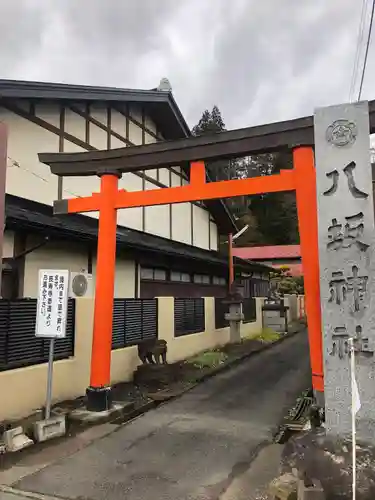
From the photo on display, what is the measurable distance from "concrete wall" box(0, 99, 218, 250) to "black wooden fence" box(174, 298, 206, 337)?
A: 9.11ft

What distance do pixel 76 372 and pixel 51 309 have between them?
2.29 meters

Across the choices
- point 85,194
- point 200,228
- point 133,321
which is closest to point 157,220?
point 85,194

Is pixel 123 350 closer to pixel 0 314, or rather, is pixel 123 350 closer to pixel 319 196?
pixel 0 314

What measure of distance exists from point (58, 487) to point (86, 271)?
636 centimetres

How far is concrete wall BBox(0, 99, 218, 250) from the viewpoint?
9.80 metres

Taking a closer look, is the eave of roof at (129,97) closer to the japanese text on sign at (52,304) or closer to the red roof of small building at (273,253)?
the japanese text on sign at (52,304)

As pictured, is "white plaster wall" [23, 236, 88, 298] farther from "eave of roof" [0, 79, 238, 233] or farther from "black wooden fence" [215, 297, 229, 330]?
"black wooden fence" [215, 297, 229, 330]

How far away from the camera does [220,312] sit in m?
17.1

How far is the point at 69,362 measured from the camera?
26.8ft

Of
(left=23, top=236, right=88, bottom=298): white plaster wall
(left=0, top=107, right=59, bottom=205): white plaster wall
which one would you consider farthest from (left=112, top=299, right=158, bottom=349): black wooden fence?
(left=0, top=107, right=59, bottom=205): white plaster wall

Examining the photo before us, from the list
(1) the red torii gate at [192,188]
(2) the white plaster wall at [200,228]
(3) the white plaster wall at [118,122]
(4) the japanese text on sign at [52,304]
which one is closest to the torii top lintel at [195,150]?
(1) the red torii gate at [192,188]

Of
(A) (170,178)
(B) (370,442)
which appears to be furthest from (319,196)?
(A) (170,178)

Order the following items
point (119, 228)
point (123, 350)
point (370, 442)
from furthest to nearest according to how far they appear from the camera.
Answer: point (119, 228)
point (123, 350)
point (370, 442)

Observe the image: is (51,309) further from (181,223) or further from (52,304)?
(181,223)
